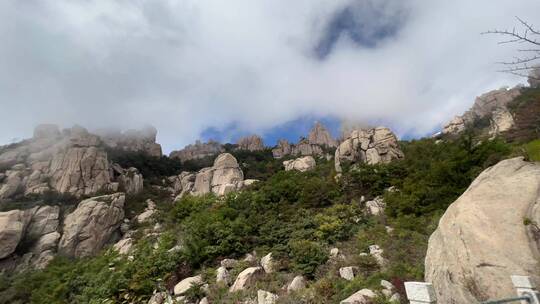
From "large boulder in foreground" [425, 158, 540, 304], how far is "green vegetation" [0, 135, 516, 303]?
11.0 feet

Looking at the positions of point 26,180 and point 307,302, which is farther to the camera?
point 26,180


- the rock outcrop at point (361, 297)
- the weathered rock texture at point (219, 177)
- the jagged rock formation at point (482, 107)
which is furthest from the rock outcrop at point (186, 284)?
the jagged rock formation at point (482, 107)

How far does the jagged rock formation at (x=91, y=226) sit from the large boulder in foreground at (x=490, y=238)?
2611cm

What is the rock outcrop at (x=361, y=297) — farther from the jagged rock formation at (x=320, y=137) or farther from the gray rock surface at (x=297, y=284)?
the jagged rock formation at (x=320, y=137)

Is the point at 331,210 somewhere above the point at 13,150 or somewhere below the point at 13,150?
below

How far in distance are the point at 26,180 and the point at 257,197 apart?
24914mm

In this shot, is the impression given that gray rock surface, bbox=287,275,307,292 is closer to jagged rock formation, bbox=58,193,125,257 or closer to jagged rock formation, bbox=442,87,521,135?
jagged rock formation, bbox=58,193,125,257

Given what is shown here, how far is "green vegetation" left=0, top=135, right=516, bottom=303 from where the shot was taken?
12367 millimetres

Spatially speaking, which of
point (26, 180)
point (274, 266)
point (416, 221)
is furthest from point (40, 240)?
point (416, 221)

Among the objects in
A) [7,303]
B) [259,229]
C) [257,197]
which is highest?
[257,197]

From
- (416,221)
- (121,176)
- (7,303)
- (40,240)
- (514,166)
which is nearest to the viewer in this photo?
(514,166)

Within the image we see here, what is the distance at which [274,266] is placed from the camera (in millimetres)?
13742

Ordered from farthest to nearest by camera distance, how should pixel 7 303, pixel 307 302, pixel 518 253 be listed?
1. pixel 7 303
2. pixel 307 302
3. pixel 518 253

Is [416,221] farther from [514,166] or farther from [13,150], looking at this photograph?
[13,150]
